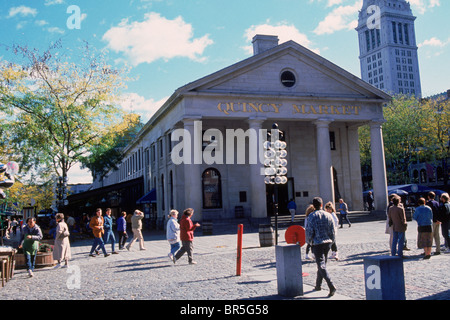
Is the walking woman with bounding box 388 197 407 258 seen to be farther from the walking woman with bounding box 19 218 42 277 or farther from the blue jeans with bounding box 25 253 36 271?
the blue jeans with bounding box 25 253 36 271

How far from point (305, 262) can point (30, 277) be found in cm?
807

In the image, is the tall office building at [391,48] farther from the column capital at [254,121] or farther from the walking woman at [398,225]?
the walking woman at [398,225]

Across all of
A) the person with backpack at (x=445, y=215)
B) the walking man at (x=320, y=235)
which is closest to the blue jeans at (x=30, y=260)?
the walking man at (x=320, y=235)

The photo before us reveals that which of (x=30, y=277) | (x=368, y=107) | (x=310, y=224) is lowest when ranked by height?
(x=30, y=277)

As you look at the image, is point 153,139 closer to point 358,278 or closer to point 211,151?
point 211,151

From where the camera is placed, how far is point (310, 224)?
28.2 ft

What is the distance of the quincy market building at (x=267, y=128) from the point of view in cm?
2955

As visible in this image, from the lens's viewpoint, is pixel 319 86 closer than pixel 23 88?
No

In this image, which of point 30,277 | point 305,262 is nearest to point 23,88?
point 30,277

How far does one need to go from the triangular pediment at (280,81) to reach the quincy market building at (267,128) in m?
0.07

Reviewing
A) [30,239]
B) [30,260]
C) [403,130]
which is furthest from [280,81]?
[403,130]

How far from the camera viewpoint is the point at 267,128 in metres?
Answer: 34.5
